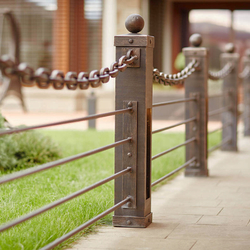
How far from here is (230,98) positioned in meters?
7.68

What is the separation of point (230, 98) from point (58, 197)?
413cm

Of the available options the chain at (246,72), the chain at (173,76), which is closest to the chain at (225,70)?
the chain at (173,76)

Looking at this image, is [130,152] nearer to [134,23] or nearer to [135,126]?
[135,126]

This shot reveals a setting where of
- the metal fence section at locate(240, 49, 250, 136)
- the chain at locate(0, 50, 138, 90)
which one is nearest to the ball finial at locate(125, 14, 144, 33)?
the chain at locate(0, 50, 138, 90)

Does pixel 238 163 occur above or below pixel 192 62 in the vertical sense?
below

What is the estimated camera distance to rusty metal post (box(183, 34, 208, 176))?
5.55 meters

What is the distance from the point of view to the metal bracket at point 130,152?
3445 mm

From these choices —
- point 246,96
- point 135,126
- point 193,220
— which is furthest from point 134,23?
point 246,96

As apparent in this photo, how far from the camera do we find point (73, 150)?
7387 mm

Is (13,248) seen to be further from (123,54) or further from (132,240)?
(123,54)

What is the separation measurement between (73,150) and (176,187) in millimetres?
2635

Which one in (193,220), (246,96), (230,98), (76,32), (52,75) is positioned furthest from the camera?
(76,32)

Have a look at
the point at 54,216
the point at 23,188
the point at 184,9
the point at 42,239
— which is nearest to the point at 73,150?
the point at 23,188

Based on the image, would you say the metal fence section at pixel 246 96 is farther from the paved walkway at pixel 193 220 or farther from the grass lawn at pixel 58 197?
the paved walkway at pixel 193 220
